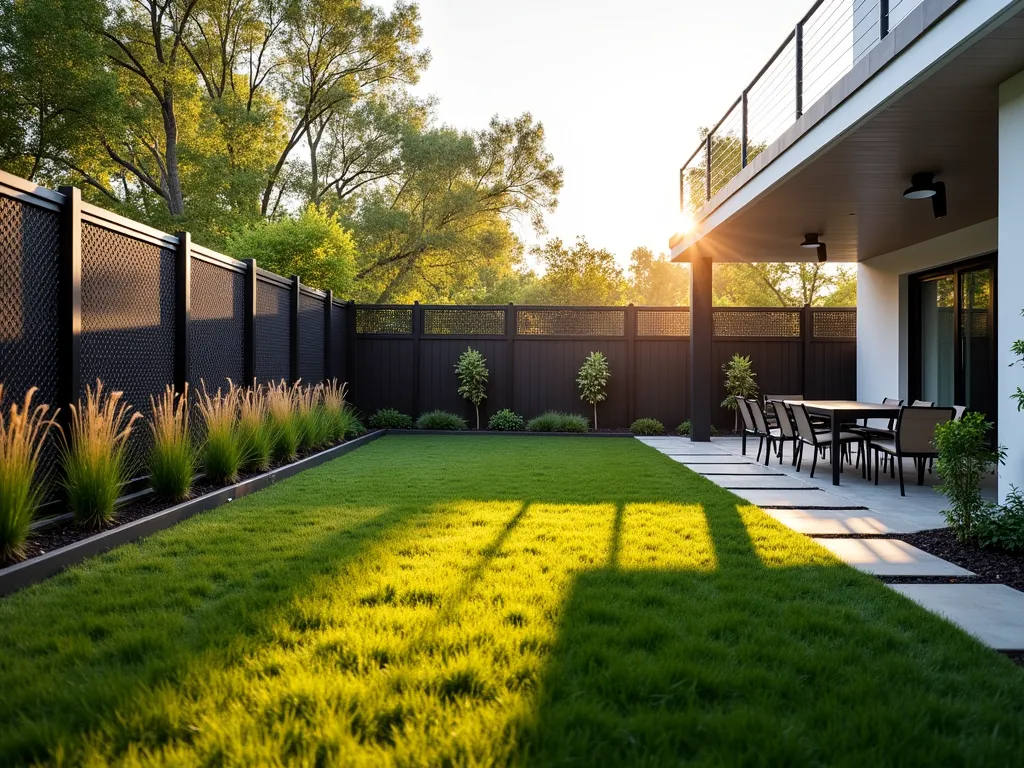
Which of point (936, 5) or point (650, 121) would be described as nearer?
point (936, 5)

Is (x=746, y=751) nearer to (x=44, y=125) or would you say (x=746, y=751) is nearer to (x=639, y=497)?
(x=639, y=497)

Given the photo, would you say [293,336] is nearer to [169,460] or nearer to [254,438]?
[254,438]

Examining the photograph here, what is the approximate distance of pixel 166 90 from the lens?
55.9 ft

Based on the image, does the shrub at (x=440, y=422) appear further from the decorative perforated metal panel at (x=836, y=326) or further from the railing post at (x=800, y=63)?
the railing post at (x=800, y=63)

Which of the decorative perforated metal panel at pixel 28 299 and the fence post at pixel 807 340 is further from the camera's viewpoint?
the fence post at pixel 807 340

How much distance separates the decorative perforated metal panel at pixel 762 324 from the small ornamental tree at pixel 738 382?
0.57 metres

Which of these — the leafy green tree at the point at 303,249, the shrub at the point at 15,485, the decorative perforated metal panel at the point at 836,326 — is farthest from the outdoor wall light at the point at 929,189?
the leafy green tree at the point at 303,249

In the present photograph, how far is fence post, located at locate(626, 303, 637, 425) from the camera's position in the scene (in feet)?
40.7

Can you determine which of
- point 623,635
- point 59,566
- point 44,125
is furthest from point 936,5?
point 44,125

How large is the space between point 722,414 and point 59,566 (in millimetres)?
10990

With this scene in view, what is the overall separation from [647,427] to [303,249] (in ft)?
22.4

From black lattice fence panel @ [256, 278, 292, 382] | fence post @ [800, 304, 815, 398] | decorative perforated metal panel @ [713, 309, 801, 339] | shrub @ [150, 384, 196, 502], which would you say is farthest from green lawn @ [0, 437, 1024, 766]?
fence post @ [800, 304, 815, 398]

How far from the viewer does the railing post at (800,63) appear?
21.1 feet

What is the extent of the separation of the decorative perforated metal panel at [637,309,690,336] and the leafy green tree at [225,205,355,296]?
5550mm
